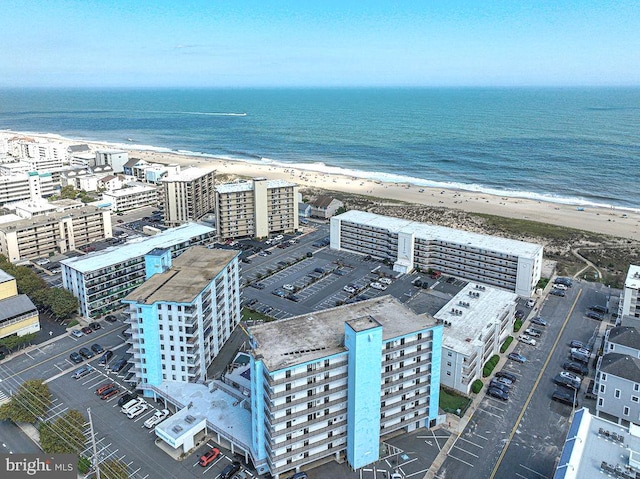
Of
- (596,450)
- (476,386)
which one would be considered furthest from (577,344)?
(596,450)

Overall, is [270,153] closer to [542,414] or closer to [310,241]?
[310,241]

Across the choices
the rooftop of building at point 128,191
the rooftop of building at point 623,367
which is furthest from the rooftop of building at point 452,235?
the rooftop of building at point 128,191

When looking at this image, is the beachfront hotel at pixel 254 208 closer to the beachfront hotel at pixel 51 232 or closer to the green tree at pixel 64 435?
the beachfront hotel at pixel 51 232

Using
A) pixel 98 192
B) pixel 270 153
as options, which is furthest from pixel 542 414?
pixel 270 153

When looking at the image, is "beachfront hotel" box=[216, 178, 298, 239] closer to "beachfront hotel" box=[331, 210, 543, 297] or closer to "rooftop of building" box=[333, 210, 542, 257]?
"beachfront hotel" box=[331, 210, 543, 297]

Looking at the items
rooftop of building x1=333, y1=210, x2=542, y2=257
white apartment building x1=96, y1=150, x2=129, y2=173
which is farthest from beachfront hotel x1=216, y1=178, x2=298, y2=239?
white apartment building x1=96, y1=150, x2=129, y2=173
